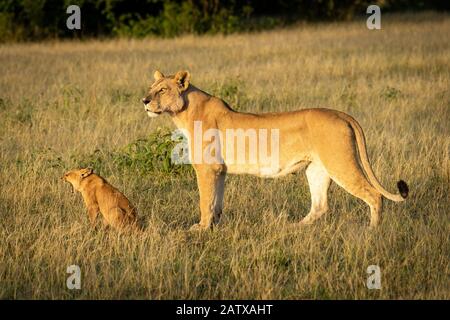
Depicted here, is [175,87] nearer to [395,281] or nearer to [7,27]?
[395,281]

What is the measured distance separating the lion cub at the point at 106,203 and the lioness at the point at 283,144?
1.86ft

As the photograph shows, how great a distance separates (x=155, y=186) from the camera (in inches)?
297

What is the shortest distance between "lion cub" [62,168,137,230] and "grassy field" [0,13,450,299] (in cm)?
12

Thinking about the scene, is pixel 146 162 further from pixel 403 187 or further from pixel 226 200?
pixel 403 187

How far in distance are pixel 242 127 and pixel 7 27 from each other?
58.8 ft

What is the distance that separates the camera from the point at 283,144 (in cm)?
602

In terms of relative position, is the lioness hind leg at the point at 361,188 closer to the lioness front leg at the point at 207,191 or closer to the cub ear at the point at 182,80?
the lioness front leg at the point at 207,191

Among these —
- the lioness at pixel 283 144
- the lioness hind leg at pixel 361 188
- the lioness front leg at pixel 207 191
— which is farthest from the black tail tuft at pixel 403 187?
the lioness front leg at pixel 207 191

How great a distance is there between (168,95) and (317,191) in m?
1.45

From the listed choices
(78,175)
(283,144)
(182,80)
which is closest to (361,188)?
(283,144)

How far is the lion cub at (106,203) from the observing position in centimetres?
582

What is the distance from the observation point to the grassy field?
200 inches
